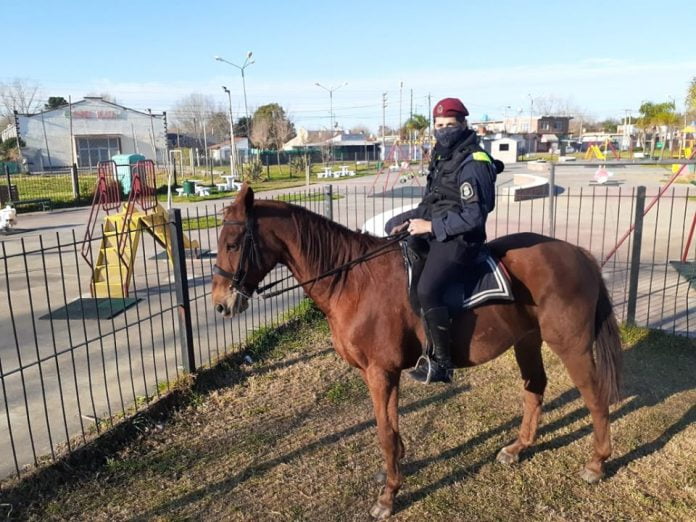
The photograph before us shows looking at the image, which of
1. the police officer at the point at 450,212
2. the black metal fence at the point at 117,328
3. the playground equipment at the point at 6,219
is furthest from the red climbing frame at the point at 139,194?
the playground equipment at the point at 6,219

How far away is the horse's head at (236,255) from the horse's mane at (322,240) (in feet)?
0.52

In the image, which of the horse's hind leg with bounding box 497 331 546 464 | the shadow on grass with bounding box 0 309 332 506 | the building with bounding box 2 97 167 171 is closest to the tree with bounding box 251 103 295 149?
the building with bounding box 2 97 167 171

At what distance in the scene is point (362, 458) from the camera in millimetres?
4363

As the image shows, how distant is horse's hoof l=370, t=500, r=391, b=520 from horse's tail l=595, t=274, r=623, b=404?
189cm

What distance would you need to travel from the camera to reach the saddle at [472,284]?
3.58 metres

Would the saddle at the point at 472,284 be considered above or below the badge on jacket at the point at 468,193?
below

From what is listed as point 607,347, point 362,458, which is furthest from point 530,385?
point 362,458

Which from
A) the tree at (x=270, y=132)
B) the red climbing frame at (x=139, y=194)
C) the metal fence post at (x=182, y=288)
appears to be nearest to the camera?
the metal fence post at (x=182, y=288)

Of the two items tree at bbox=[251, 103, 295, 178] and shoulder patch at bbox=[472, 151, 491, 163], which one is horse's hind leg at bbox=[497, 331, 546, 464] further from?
tree at bbox=[251, 103, 295, 178]

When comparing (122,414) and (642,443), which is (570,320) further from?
(122,414)

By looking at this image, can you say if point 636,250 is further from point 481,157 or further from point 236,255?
point 236,255

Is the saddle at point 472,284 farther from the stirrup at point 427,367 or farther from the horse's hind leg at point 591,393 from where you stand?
the horse's hind leg at point 591,393

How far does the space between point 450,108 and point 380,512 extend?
9.08 ft

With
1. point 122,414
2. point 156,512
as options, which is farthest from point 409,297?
point 122,414
